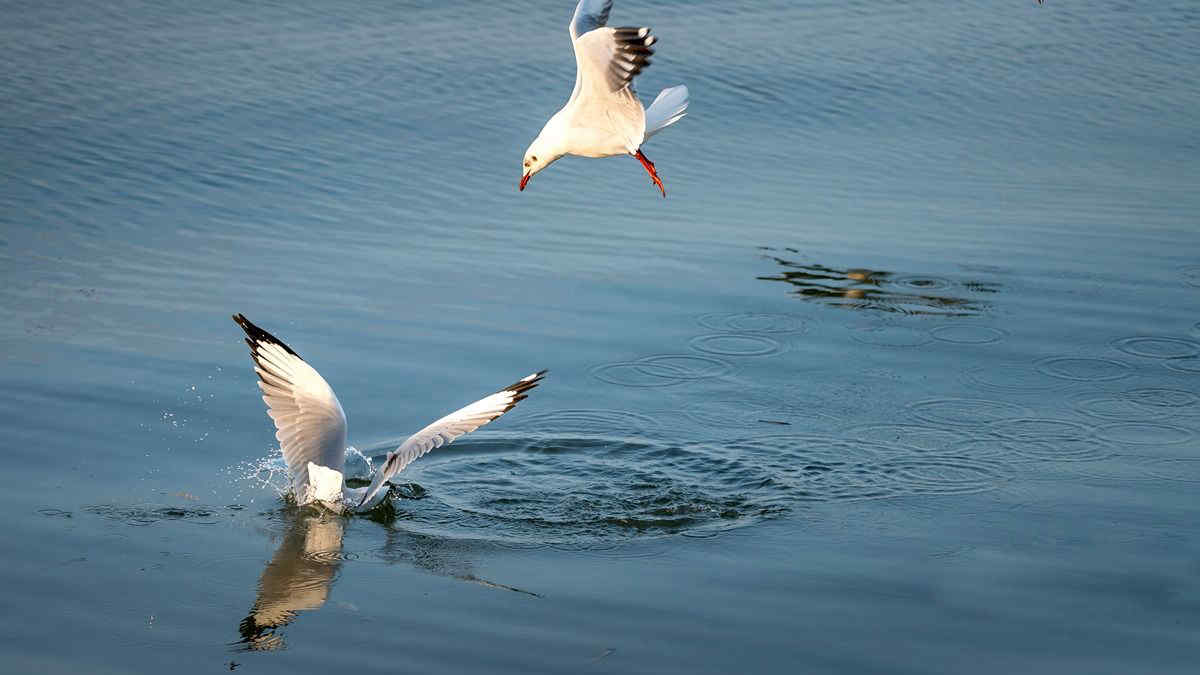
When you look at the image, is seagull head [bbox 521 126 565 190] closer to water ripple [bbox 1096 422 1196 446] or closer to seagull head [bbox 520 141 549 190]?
seagull head [bbox 520 141 549 190]

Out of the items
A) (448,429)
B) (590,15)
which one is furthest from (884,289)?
(448,429)

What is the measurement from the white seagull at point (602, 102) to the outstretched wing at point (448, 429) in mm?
1387

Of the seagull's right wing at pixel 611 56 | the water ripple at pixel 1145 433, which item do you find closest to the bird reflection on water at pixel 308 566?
the seagull's right wing at pixel 611 56

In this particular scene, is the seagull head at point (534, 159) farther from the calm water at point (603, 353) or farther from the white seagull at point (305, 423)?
the white seagull at point (305, 423)

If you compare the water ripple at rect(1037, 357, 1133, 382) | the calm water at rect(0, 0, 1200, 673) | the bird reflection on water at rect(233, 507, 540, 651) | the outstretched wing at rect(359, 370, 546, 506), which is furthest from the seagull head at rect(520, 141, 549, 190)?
the water ripple at rect(1037, 357, 1133, 382)

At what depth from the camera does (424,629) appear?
5.73 meters

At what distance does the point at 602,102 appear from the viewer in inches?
303

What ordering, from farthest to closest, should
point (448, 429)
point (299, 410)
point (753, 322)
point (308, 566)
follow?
point (753, 322) → point (299, 410) → point (448, 429) → point (308, 566)

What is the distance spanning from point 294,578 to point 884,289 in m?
5.15

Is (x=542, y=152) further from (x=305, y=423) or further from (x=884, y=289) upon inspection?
(x=884, y=289)

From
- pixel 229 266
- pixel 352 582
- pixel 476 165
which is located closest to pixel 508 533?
pixel 352 582

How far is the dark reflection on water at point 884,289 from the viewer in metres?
9.88

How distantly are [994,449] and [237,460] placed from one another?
3574mm

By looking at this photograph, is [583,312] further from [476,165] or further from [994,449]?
[476,165]
